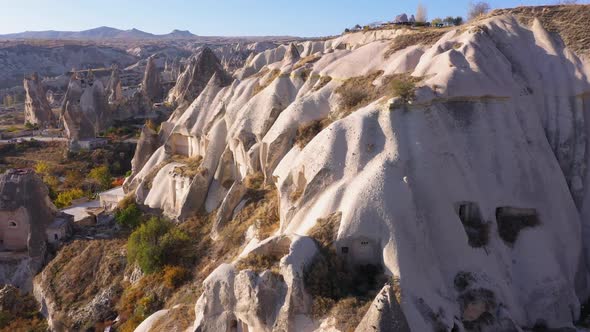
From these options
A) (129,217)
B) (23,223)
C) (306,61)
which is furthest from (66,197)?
(306,61)

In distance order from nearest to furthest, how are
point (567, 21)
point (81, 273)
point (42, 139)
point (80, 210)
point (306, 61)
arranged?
point (567, 21) < point (81, 273) < point (306, 61) < point (80, 210) < point (42, 139)

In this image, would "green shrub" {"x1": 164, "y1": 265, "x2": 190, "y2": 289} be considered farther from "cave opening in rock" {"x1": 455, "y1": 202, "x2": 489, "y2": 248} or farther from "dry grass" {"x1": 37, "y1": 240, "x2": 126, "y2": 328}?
"cave opening in rock" {"x1": 455, "y1": 202, "x2": 489, "y2": 248}

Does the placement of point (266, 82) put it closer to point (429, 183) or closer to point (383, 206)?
point (429, 183)

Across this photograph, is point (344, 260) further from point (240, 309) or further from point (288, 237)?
point (240, 309)

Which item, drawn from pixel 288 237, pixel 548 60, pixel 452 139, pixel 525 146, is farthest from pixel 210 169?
pixel 548 60

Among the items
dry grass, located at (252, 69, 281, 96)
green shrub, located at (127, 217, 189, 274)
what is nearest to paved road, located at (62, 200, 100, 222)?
green shrub, located at (127, 217, 189, 274)

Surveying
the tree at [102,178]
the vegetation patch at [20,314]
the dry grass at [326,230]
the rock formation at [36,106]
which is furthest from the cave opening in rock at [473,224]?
the rock formation at [36,106]
